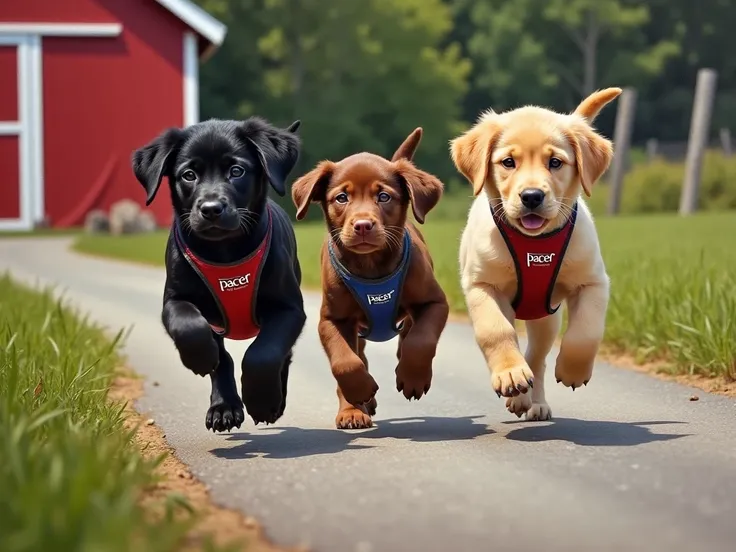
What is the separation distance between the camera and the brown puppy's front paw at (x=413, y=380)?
564 centimetres

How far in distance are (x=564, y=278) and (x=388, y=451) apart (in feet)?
4.13

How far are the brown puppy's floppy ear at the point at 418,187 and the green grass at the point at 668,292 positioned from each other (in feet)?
6.76

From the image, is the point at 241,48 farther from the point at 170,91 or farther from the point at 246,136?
the point at 246,136

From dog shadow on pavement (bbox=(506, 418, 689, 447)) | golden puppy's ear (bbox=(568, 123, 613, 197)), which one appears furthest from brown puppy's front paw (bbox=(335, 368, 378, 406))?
golden puppy's ear (bbox=(568, 123, 613, 197))

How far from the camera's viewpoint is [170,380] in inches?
314

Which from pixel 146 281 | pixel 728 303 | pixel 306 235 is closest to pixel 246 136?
pixel 728 303

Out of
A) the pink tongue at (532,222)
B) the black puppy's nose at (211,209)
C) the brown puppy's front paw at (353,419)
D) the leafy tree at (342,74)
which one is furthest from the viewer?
the leafy tree at (342,74)

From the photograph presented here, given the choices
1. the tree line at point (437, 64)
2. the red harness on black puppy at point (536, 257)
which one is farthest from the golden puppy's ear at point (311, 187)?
the tree line at point (437, 64)

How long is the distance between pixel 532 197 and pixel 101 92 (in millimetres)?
23813

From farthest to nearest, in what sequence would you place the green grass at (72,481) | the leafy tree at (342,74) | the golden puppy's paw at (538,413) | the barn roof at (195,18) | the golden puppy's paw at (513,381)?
the leafy tree at (342,74), the barn roof at (195,18), the golden puppy's paw at (538,413), the golden puppy's paw at (513,381), the green grass at (72,481)

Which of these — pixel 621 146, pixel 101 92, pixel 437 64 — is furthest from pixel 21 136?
pixel 437 64

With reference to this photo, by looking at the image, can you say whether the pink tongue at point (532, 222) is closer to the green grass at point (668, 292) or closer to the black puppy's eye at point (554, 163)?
the black puppy's eye at point (554, 163)

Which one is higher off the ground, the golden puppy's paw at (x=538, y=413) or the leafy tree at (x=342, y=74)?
the leafy tree at (x=342, y=74)

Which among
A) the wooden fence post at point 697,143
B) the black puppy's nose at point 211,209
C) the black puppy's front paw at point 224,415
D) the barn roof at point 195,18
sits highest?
the barn roof at point 195,18
